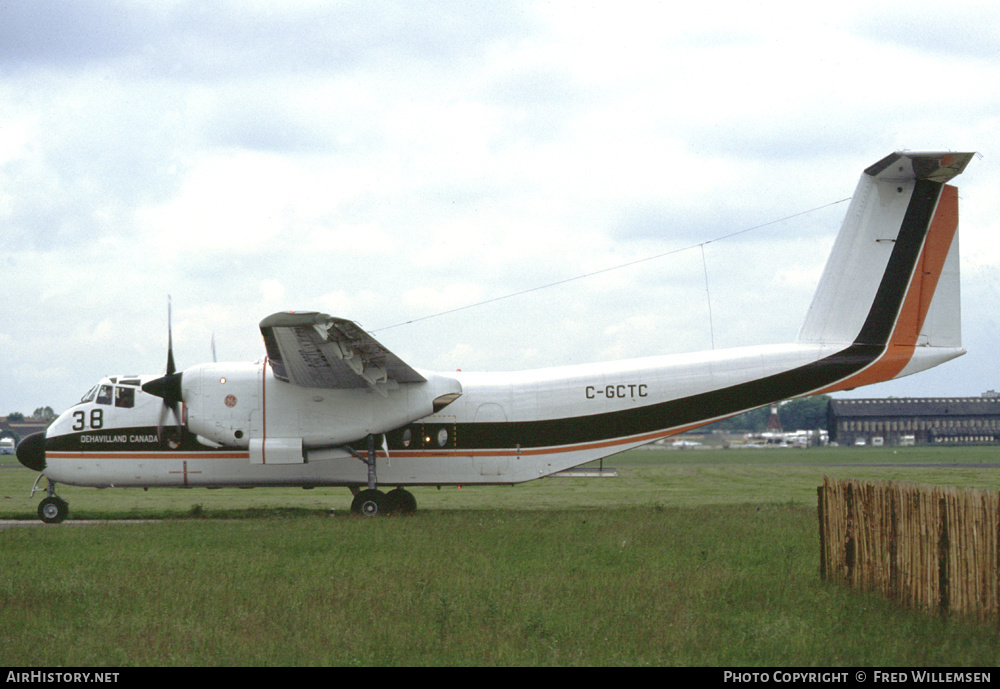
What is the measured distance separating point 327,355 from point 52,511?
757 cm

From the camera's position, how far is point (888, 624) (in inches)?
413

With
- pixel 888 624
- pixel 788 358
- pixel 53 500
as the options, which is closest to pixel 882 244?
pixel 788 358

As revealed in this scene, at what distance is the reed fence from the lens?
32.1ft

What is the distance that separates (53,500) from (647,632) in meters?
16.8

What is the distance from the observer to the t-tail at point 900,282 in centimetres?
2177

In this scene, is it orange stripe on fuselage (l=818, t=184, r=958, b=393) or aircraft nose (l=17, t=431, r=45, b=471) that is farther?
aircraft nose (l=17, t=431, r=45, b=471)

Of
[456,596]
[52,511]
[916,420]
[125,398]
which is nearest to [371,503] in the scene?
[125,398]

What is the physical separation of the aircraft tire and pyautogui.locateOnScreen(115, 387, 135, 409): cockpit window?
6.60m

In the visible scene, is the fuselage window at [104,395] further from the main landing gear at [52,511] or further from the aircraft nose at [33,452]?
Result: the main landing gear at [52,511]

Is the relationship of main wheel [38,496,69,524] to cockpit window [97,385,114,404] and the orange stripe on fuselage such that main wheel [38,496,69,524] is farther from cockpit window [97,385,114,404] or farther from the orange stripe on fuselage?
the orange stripe on fuselage

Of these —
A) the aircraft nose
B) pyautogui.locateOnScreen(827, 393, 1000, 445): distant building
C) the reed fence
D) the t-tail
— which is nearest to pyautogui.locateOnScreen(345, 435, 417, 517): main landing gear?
the aircraft nose

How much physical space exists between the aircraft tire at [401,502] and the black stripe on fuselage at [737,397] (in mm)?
1234

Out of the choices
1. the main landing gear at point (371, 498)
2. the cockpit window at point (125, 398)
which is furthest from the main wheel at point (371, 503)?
the cockpit window at point (125, 398)
